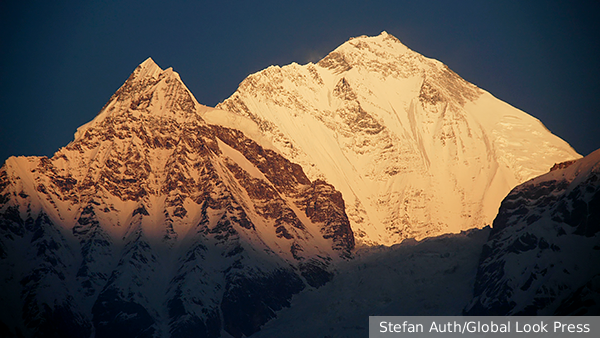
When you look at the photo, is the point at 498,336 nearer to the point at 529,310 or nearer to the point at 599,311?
the point at 529,310

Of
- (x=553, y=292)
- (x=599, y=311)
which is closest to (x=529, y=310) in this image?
(x=553, y=292)

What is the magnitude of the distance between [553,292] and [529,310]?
604 cm

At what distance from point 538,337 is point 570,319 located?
22.9 ft

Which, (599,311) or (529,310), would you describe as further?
(529,310)

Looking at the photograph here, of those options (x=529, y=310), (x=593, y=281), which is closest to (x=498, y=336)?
(x=529, y=310)

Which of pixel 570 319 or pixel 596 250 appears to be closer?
pixel 570 319

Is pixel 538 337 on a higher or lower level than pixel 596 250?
lower

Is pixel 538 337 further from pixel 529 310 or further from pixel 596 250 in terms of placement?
pixel 596 250

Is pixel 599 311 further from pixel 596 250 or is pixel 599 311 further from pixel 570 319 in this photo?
pixel 596 250

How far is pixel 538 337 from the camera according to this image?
621 feet

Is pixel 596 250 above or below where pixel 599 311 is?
above

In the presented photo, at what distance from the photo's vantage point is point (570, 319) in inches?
7372

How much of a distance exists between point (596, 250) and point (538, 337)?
23.2 meters

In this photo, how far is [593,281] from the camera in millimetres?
189625
